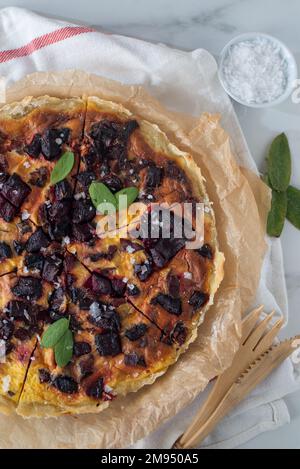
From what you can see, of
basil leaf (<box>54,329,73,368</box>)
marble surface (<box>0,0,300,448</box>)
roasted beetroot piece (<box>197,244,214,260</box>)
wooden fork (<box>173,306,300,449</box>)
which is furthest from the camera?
marble surface (<box>0,0,300,448</box>)

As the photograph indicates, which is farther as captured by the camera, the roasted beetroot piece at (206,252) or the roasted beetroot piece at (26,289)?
the roasted beetroot piece at (206,252)

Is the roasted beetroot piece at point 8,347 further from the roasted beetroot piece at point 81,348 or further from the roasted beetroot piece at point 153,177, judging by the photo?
the roasted beetroot piece at point 153,177

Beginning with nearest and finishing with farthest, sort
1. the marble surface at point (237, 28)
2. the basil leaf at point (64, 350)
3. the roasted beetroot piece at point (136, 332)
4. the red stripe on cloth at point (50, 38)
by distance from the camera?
the basil leaf at point (64, 350), the roasted beetroot piece at point (136, 332), the red stripe on cloth at point (50, 38), the marble surface at point (237, 28)

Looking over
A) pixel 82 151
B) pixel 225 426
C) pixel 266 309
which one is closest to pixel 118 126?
pixel 82 151

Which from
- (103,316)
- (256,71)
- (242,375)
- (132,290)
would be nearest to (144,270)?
(132,290)

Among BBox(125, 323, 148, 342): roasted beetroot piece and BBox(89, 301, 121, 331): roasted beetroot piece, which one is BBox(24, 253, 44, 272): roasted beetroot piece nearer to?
BBox(89, 301, 121, 331): roasted beetroot piece

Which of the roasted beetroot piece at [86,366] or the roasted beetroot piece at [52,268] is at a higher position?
the roasted beetroot piece at [52,268]

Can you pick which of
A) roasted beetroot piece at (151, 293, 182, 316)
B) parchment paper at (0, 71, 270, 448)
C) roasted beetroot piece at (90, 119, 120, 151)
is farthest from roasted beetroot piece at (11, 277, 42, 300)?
roasted beetroot piece at (90, 119, 120, 151)

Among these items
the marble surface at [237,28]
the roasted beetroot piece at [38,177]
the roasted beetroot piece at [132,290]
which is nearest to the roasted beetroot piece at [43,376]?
the roasted beetroot piece at [132,290]
